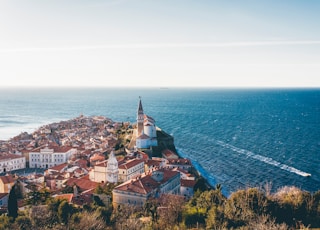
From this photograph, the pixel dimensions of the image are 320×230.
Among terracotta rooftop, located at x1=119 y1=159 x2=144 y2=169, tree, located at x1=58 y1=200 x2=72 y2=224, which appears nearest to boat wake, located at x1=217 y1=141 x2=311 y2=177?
terracotta rooftop, located at x1=119 y1=159 x2=144 y2=169

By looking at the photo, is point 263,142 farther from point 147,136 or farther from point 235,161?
point 147,136

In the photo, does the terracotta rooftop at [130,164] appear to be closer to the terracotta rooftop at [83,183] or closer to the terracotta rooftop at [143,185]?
the terracotta rooftop at [83,183]

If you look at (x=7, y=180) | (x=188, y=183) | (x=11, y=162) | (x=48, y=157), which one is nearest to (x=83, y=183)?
(x=7, y=180)

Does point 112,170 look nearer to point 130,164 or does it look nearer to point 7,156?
point 130,164

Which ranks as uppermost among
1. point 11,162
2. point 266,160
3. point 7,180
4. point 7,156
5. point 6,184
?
point 266,160

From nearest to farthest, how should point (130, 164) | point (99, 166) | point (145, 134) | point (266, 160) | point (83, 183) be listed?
point (83, 183) → point (99, 166) → point (130, 164) → point (145, 134) → point (266, 160)

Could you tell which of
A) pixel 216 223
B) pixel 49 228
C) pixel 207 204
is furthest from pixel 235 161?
pixel 49 228

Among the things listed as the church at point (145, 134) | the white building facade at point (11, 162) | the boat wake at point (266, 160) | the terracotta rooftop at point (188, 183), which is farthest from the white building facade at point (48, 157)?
the boat wake at point (266, 160)

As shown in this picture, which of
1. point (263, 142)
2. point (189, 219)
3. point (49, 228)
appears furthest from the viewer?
point (263, 142)
